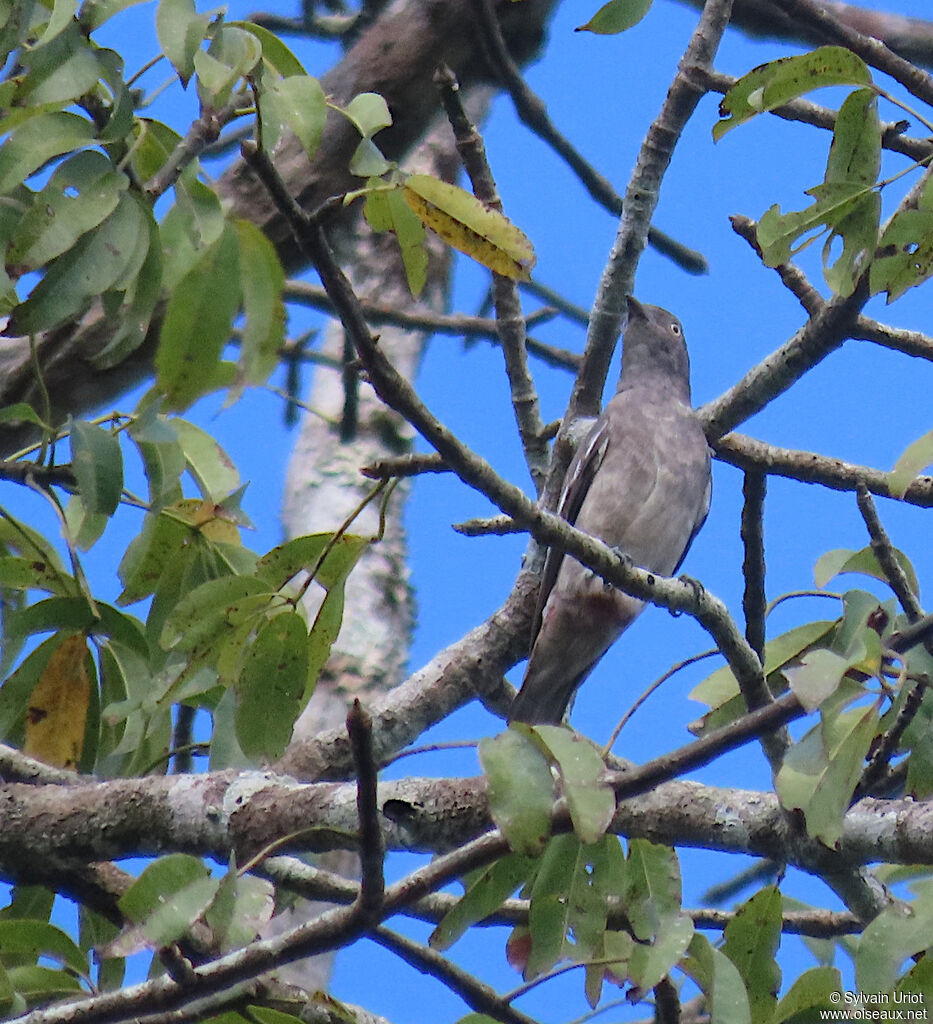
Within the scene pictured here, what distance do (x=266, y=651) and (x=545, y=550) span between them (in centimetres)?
161

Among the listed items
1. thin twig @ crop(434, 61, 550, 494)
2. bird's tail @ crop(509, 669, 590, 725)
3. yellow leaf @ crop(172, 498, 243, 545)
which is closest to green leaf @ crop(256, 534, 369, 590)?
yellow leaf @ crop(172, 498, 243, 545)

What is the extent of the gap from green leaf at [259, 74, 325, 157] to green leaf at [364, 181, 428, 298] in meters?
0.21

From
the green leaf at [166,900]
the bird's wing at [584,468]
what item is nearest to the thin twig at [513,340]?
the bird's wing at [584,468]

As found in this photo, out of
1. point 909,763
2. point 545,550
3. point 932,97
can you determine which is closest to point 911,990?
point 909,763

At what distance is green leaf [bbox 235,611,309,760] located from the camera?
8.37 ft

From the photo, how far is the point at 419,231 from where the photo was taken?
248cm

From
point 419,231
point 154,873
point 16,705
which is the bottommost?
point 154,873

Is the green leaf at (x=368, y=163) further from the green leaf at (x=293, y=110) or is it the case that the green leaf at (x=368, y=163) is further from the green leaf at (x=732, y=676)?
the green leaf at (x=732, y=676)

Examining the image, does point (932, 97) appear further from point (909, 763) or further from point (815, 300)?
point (909, 763)

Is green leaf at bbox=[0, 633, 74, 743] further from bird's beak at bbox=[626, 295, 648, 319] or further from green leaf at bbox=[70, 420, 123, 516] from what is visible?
bird's beak at bbox=[626, 295, 648, 319]

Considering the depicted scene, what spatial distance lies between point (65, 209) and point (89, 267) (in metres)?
0.10

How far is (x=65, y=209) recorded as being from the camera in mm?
2154

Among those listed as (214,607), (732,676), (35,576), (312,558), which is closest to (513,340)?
(732,676)

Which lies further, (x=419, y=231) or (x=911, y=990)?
(x=419, y=231)
